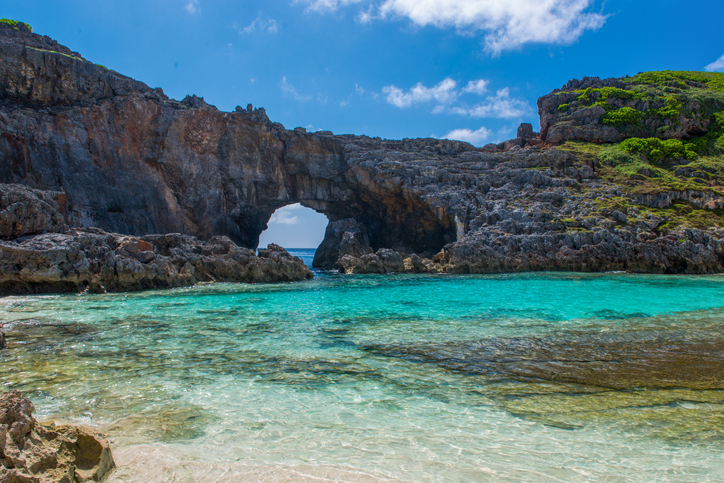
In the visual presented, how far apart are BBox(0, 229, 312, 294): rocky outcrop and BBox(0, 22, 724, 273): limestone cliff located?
8347 mm

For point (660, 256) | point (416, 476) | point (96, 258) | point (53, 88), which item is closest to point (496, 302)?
point (416, 476)

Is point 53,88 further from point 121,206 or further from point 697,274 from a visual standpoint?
point 697,274

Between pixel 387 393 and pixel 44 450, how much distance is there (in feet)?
14.7

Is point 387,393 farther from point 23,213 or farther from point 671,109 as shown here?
point 671,109

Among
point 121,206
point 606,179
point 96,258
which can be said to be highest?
point 606,179

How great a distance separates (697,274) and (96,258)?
43604 mm

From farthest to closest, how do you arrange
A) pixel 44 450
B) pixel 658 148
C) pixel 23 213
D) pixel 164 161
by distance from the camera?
1. pixel 658 148
2. pixel 164 161
3. pixel 23 213
4. pixel 44 450

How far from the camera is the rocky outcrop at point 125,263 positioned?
20.4 metres

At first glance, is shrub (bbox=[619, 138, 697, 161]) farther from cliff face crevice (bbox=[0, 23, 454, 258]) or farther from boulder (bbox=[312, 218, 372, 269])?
boulder (bbox=[312, 218, 372, 269])

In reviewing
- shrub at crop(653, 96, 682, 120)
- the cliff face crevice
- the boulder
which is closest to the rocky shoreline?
the cliff face crevice

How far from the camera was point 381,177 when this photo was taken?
1742 inches

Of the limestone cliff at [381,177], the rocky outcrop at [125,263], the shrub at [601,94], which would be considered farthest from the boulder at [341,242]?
the shrub at [601,94]

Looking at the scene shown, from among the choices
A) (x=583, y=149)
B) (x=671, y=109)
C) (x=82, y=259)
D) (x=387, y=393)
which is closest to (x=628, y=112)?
(x=671, y=109)

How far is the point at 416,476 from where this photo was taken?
13.4ft
